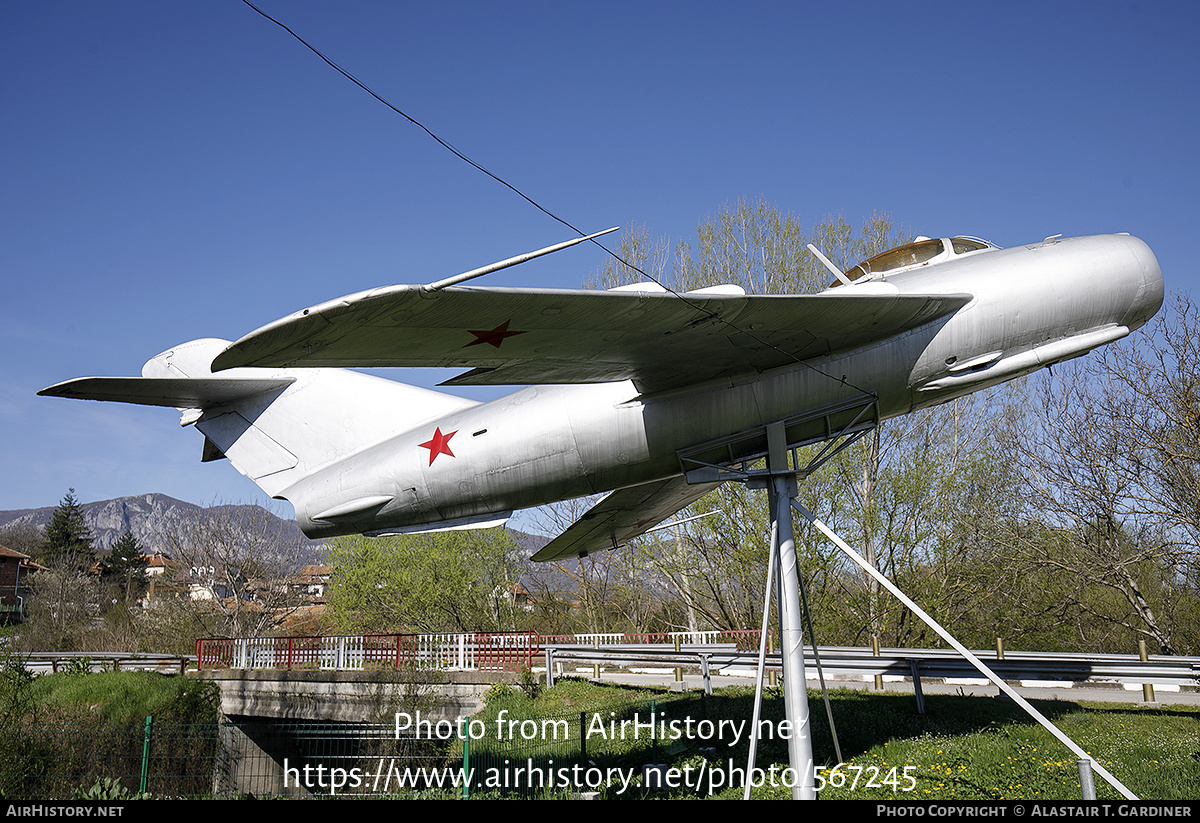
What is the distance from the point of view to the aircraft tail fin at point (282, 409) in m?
10.1

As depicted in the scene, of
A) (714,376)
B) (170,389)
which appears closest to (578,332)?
(714,376)

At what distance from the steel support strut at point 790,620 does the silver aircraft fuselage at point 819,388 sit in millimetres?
538

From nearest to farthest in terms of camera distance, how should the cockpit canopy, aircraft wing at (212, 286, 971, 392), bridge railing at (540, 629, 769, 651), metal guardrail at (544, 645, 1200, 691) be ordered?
aircraft wing at (212, 286, 971, 392)
the cockpit canopy
metal guardrail at (544, 645, 1200, 691)
bridge railing at (540, 629, 769, 651)

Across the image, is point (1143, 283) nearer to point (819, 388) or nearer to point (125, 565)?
point (819, 388)

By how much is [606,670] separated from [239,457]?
1413 centimetres

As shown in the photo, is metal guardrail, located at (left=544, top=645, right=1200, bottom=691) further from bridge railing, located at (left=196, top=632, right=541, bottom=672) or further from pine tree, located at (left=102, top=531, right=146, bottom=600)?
pine tree, located at (left=102, top=531, right=146, bottom=600)

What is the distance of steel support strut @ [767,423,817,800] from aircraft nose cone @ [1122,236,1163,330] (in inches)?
174

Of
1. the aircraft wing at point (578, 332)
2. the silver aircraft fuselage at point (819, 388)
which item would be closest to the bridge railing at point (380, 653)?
the silver aircraft fuselage at point (819, 388)

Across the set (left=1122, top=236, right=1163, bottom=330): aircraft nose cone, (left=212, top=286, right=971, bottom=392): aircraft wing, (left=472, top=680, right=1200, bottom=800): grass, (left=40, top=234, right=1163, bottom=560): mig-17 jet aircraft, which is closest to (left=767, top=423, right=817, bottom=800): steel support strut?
(left=40, top=234, right=1163, bottom=560): mig-17 jet aircraft

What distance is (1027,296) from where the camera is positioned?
818 cm

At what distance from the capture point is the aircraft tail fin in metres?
10.1

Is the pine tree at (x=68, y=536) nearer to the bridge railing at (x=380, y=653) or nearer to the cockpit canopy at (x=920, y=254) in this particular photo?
the bridge railing at (x=380, y=653)

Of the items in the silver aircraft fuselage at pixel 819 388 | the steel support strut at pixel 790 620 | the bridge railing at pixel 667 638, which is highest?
the silver aircraft fuselage at pixel 819 388

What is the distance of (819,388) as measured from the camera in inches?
332
